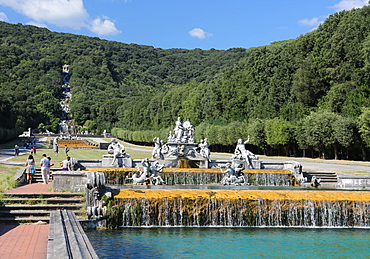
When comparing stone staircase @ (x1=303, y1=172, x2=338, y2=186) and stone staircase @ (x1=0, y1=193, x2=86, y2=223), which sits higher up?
stone staircase @ (x1=303, y1=172, x2=338, y2=186)

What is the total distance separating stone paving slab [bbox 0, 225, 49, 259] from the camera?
31.8 ft

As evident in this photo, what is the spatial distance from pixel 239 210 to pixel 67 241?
8.52m

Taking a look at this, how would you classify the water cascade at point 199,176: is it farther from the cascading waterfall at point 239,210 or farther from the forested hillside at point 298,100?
the forested hillside at point 298,100

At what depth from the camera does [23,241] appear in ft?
36.6

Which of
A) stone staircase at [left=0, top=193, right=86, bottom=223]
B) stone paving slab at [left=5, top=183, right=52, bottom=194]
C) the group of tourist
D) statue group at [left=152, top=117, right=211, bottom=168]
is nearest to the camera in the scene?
stone staircase at [left=0, top=193, right=86, bottom=223]

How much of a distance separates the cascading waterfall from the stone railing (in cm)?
398

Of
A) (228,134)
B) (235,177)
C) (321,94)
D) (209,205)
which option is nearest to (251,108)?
(228,134)

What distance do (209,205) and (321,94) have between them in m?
51.0

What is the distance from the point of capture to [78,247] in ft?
29.8

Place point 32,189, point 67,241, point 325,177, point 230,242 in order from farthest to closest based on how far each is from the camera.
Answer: point 325,177 → point 32,189 → point 230,242 → point 67,241

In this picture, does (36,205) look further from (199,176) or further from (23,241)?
(199,176)

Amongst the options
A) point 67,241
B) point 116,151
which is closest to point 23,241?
point 67,241

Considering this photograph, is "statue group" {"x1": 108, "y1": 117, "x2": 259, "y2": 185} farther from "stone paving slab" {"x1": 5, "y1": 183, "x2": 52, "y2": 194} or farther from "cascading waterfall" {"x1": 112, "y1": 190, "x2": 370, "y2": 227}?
"cascading waterfall" {"x1": 112, "y1": 190, "x2": 370, "y2": 227}

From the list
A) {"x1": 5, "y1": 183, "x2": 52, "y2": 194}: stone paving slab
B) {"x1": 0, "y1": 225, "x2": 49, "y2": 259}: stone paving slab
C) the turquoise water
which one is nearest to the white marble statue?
{"x1": 5, "y1": 183, "x2": 52, "y2": 194}: stone paving slab
